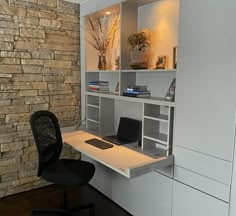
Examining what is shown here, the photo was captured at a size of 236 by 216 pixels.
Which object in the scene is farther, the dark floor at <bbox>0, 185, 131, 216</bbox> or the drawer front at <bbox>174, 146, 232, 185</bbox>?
the dark floor at <bbox>0, 185, 131, 216</bbox>

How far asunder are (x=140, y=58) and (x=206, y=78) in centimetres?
76

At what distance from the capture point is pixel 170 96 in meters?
2.04

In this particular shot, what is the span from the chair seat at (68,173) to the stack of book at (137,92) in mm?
827

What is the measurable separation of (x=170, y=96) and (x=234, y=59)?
0.65 metres

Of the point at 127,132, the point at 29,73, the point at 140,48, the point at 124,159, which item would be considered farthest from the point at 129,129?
the point at 29,73

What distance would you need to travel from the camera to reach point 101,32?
2879 mm

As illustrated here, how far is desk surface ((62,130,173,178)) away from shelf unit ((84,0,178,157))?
129mm

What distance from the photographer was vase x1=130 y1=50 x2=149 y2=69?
2.24 meters

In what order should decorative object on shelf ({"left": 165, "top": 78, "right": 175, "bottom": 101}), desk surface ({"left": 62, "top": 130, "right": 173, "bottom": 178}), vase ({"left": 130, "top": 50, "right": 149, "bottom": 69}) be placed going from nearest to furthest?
1. desk surface ({"left": 62, "top": 130, "right": 173, "bottom": 178})
2. decorative object on shelf ({"left": 165, "top": 78, "right": 175, "bottom": 101})
3. vase ({"left": 130, "top": 50, "right": 149, "bottom": 69})

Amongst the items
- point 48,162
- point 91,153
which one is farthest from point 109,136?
point 48,162

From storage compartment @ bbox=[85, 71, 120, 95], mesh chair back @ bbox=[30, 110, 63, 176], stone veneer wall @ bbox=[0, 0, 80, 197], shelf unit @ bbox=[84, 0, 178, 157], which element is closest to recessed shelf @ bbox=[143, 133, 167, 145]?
shelf unit @ bbox=[84, 0, 178, 157]

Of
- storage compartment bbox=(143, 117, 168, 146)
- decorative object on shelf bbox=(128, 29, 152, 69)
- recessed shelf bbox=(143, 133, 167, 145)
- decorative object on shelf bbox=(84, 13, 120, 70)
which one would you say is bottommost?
recessed shelf bbox=(143, 133, 167, 145)

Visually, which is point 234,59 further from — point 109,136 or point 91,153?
point 109,136

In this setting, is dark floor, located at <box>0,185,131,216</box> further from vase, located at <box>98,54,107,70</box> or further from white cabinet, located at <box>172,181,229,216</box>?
vase, located at <box>98,54,107,70</box>
